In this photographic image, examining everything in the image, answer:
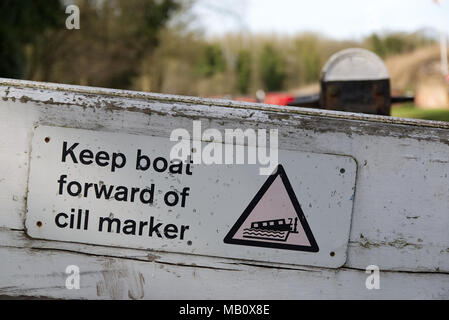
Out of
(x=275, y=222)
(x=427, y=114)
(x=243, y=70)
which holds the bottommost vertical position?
(x=275, y=222)

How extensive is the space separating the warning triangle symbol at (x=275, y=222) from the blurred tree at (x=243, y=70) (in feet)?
270

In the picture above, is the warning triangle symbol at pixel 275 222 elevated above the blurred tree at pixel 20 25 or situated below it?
below

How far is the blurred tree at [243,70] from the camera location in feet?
281

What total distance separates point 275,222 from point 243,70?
85.7m

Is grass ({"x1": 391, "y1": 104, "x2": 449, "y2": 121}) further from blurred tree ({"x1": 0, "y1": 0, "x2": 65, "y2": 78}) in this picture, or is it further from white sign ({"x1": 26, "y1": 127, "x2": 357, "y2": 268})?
white sign ({"x1": 26, "y1": 127, "x2": 357, "y2": 268})

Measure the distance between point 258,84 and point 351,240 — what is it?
8113cm

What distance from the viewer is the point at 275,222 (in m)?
2.78

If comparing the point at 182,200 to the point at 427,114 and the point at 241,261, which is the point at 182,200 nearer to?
the point at 241,261

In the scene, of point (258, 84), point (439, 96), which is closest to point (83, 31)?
point (439, 96)

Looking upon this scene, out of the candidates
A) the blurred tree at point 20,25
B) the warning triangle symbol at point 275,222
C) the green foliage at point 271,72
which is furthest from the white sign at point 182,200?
the green foliage at point 271,72

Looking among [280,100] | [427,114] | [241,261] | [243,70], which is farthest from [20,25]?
[243,70]

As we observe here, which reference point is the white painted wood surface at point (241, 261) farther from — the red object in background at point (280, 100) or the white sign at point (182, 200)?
the red object in background at point (280, 100)

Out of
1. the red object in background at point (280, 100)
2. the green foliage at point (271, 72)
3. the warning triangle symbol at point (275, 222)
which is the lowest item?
the warning triangle symbol at point (275, 222)

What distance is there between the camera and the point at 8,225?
2.75m
